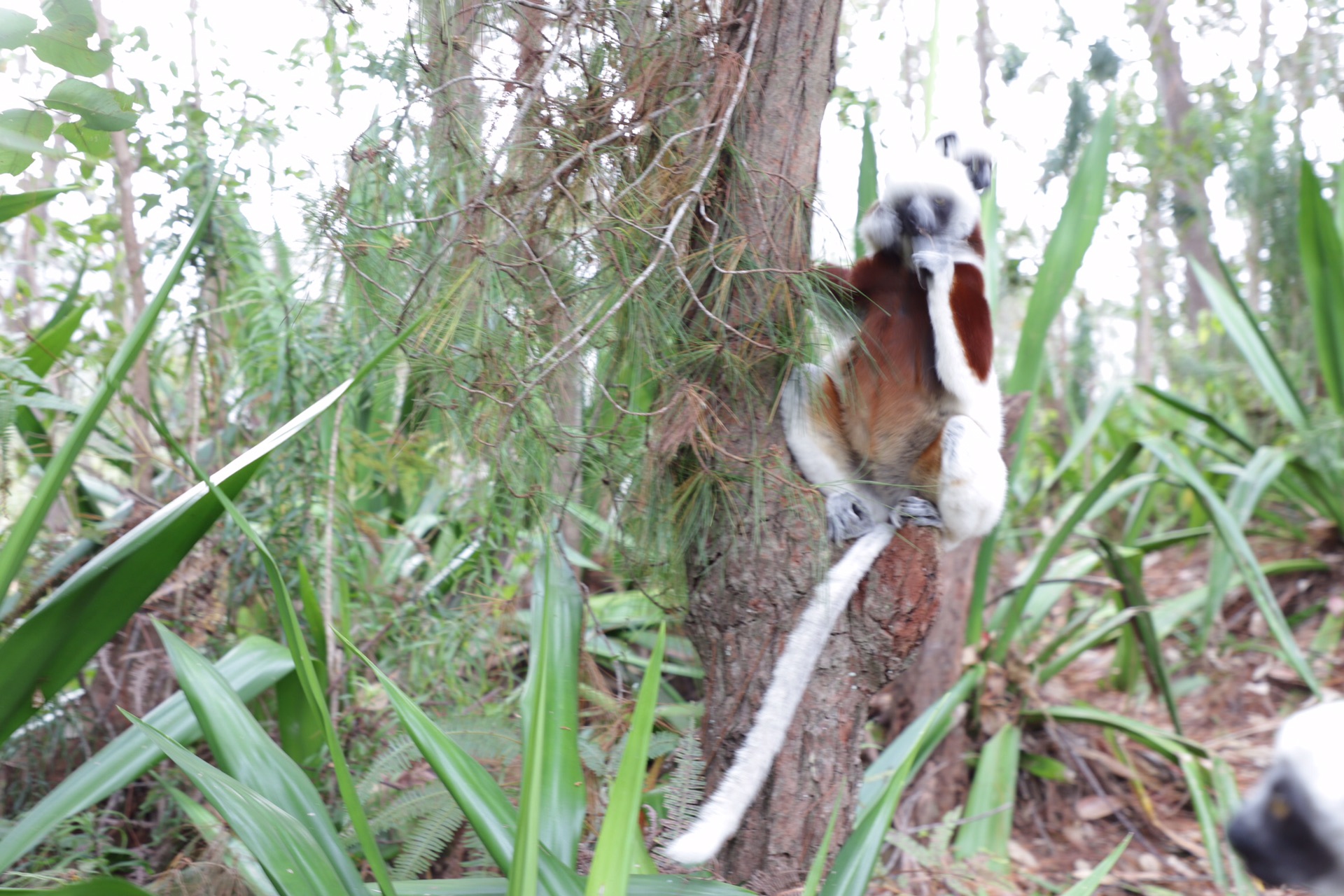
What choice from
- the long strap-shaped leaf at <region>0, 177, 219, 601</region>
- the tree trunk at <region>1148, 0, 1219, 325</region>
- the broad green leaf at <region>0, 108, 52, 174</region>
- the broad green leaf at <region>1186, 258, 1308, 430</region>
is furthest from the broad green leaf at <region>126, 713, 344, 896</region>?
the broad green leaf at <region>1186, 258, 1308, 430</region>

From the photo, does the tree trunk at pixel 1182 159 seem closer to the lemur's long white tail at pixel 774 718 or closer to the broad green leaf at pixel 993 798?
the broad green leaf at pixel 993 798

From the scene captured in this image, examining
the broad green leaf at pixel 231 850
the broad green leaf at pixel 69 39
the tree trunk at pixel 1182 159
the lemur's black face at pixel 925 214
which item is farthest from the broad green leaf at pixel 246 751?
the tree trunk at pixel 1182 159

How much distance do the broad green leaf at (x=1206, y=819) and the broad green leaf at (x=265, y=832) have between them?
2.35 m

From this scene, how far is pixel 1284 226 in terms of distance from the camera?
4844mm

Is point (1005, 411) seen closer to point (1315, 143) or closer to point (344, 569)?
point (344, 569)

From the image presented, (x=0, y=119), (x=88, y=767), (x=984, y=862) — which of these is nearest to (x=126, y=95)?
(x=0, y=119)

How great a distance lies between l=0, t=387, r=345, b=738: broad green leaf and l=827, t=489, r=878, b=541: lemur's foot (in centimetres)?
103

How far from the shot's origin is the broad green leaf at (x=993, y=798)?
268cm

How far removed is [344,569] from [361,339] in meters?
0.66

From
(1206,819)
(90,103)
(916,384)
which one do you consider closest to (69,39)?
(90,103)

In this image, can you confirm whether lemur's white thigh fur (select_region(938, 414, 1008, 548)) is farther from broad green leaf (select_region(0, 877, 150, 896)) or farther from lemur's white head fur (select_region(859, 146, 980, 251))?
broad green leaf (select_region(0, 877, 150, 896))

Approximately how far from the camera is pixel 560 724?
5.31ft

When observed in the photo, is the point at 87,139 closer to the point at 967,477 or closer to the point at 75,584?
the point at 75,584

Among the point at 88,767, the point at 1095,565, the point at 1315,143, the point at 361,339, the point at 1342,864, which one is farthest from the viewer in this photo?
the point at 1315,143
